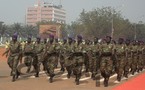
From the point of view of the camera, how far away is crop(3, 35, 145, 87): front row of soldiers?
1354 cm

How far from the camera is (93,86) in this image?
1346 centimetres

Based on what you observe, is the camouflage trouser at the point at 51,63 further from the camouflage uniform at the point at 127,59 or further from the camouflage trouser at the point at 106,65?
the camouflage uniform at the point at 127,59

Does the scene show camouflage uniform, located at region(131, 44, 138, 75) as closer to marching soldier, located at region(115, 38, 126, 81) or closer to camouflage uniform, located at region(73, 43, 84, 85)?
marching soldier, located at region(115, 38, 126, 81)

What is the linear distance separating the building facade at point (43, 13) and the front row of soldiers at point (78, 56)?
5493 inches

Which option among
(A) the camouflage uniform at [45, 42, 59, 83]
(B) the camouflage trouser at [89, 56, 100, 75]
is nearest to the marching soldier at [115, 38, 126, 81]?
(B) the camouflage trouser at [89, 56, 100, 75]

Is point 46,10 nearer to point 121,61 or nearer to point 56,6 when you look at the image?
point 56,6

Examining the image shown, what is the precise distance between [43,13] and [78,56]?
146 m

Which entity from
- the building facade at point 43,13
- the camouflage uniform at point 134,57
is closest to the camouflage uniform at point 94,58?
the camouflage uniform at point 134,57

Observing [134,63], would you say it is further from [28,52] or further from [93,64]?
[28,52]

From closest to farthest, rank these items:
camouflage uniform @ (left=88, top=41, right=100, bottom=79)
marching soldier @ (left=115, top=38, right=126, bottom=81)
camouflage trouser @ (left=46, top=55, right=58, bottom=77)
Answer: camouflage trouser @ (left=46, top=55, right=58, bottom=77), camouflage uniform @ (left=88, top=41, right=100, bottom=79), marching soldier @ (left=115, top=38, right=126, bottom=81)

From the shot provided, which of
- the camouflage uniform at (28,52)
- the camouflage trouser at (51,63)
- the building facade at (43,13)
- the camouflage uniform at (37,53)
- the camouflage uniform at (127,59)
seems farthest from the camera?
the building facade at (43,13)

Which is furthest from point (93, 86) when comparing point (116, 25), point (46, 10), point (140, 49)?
point (46, 10)

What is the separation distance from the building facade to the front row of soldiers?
13952 cm

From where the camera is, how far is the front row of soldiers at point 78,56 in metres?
13.5
